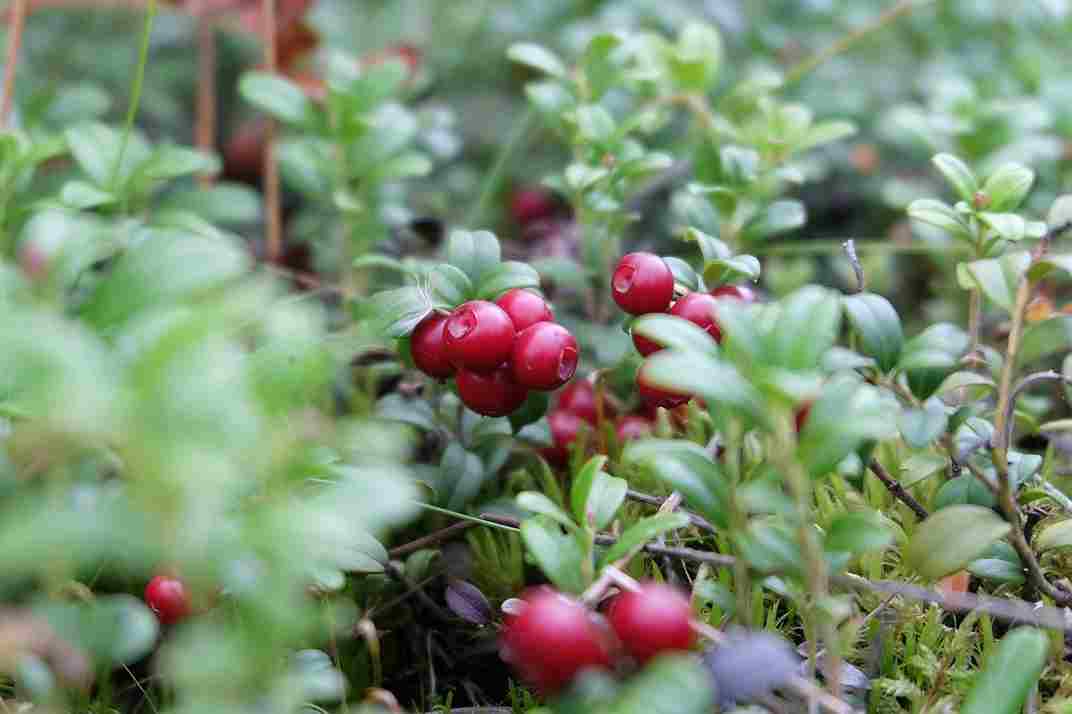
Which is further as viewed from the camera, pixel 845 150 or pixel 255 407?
pixel 845 150

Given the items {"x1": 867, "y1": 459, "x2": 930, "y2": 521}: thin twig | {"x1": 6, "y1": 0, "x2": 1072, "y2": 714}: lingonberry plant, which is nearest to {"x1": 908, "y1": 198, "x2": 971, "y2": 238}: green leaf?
{"x1": 6, "y1": 0, "x2": 1072, "y2": 714}: lingonberry plant

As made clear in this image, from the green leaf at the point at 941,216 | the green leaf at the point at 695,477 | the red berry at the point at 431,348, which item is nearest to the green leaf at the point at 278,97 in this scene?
the red berry at the point at 431,348

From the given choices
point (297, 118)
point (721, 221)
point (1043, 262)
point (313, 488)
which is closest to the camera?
point (313, 488)

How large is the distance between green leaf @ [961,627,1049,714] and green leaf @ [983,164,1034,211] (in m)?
0.79

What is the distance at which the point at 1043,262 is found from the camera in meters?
1.50

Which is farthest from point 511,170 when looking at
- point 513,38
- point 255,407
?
point 255,407

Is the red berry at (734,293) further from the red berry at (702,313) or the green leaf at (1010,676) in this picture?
the green leaf at (1010,676)

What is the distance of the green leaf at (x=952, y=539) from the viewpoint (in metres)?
1.34

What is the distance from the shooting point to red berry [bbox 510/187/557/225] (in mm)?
3279

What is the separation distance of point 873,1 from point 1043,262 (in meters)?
2.50

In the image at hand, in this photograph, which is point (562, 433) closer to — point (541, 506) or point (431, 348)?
point (431, 348)

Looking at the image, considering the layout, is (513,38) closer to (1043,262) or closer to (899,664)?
(1043,262)

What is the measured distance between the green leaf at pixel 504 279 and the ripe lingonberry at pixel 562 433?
0.39 metres

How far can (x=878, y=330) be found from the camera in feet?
4.99
